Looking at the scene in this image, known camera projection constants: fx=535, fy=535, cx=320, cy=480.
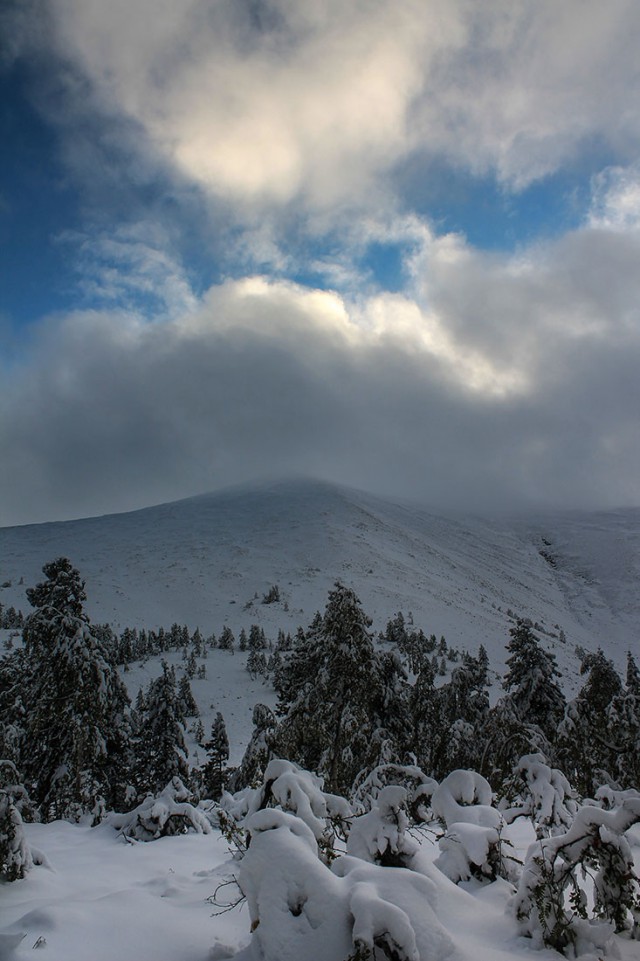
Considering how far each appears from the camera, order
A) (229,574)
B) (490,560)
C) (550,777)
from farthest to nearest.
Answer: (490,560)
(229,574)
(550,777)

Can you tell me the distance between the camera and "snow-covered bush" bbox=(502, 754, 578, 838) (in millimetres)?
7805

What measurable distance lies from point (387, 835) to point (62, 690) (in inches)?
604

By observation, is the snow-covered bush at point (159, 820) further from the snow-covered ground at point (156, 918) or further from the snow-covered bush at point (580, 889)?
the snow-covered bush at point (580, 889)

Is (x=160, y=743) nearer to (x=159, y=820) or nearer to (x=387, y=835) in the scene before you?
(x=159, y=820)

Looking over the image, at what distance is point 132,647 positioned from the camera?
280ft

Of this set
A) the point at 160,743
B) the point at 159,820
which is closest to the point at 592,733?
the point at 159,820

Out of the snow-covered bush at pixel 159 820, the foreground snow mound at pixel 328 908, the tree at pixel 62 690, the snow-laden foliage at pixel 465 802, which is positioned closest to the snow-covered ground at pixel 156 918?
the foreground snow mound at pixel 328 908

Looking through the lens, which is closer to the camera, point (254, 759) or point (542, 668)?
point (254, 759)

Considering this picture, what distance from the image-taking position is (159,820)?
11203mm

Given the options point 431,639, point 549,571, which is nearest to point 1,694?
point 431,639

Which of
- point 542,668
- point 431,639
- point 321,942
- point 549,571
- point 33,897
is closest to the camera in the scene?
A: point 321,942

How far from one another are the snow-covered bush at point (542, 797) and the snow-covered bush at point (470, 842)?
3.73 feet

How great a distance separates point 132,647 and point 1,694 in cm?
6946

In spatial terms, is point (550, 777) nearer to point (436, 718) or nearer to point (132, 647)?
point (436, 718)
